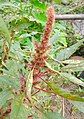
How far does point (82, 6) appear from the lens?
5594mm

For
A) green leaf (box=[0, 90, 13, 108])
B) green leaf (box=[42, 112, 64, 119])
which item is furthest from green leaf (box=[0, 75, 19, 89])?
green leaf (box=[42, 112, 64, 119])

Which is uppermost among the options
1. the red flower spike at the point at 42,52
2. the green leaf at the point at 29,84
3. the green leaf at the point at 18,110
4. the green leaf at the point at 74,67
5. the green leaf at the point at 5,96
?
the red flower spike at the point at 42,52

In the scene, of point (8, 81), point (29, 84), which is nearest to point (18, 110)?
point (29, 84)

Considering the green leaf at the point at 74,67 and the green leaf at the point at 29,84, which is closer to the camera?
the green leaf at the point at 29,84

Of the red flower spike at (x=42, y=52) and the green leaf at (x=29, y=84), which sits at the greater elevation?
the red flower spike at (x=42, y=52)

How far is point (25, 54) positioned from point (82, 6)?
444 cm

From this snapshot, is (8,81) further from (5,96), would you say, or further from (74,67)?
(74,67)

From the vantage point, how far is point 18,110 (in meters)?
0.95

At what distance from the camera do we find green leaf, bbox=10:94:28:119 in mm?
927

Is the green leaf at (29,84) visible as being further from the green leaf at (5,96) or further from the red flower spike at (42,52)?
the green leaf at (5,96)

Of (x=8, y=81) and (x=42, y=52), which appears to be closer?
(x=42, y=52)

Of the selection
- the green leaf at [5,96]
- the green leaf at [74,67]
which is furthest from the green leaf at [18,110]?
the green leaf at [74,67]

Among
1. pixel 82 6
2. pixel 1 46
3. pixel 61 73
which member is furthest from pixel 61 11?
pixel 61 73

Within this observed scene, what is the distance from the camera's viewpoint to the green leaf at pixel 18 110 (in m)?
0.93
